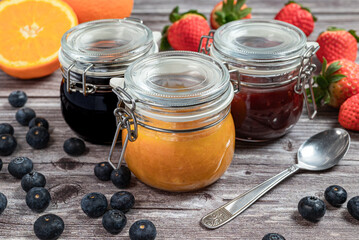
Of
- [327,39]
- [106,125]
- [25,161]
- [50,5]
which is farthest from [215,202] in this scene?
[50,5]

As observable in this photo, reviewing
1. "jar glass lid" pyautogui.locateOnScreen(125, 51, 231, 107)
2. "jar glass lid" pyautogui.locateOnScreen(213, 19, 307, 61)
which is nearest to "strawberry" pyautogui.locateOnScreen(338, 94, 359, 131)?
"jar glass lid" pyautogui.locateOnScreen(213, 19, 307, 61)

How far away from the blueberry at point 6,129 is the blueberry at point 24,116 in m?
0.05

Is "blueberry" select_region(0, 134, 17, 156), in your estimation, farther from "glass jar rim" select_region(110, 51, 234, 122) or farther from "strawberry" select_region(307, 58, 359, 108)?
"strawberry" select_region(307, 58, 359, 108)

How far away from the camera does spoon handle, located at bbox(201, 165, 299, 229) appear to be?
3.73 ft

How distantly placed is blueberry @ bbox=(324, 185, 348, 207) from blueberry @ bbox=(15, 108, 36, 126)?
3.27 ft

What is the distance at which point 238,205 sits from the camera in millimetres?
1184

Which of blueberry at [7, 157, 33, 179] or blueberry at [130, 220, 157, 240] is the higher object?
blueberry at [130, 220, 157, 240]

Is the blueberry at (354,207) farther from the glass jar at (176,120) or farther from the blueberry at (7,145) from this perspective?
the blueberry at (7,145)

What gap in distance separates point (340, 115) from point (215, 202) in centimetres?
58

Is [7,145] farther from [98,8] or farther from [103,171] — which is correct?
[98,8]

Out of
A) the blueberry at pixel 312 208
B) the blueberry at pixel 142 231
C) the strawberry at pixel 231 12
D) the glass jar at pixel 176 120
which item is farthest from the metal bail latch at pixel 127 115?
the strawberry at pixel 231 12

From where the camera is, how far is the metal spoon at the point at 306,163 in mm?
1153

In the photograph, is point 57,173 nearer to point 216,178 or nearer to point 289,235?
point 216,178

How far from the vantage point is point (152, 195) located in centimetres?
124
